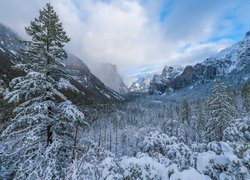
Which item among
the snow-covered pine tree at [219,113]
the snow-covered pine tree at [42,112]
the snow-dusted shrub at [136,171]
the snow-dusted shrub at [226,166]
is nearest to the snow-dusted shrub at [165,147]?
the snow-dusted shrub at [136,171]

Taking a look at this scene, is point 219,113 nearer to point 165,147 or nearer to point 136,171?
point 165,147

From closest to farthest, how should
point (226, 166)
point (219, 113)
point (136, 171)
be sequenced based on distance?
point (226, 166), point (136, 171), point (219, 113)

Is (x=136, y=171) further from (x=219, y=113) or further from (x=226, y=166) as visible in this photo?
(x=219, y=113)

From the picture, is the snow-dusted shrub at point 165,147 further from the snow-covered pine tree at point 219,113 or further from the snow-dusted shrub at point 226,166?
the snow-covered pine tree at point 219,113

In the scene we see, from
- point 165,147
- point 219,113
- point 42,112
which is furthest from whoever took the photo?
point 219,113

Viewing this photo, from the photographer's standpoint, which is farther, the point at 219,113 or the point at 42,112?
the point at 219,113

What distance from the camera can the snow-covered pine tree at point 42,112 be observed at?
386 inches

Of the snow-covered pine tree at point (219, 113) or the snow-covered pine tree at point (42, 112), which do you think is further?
the snow-covered pine tree at point (219, 113)

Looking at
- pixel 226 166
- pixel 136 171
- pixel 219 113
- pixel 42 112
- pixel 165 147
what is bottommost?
pixel 136 171

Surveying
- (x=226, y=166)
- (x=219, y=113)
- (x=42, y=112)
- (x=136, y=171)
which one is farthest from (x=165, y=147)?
(x=219, y=113)

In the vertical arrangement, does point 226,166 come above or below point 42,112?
below

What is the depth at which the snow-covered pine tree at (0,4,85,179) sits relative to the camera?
9.81 meters

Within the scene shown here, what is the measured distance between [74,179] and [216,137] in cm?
2446

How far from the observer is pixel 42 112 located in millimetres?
10383
